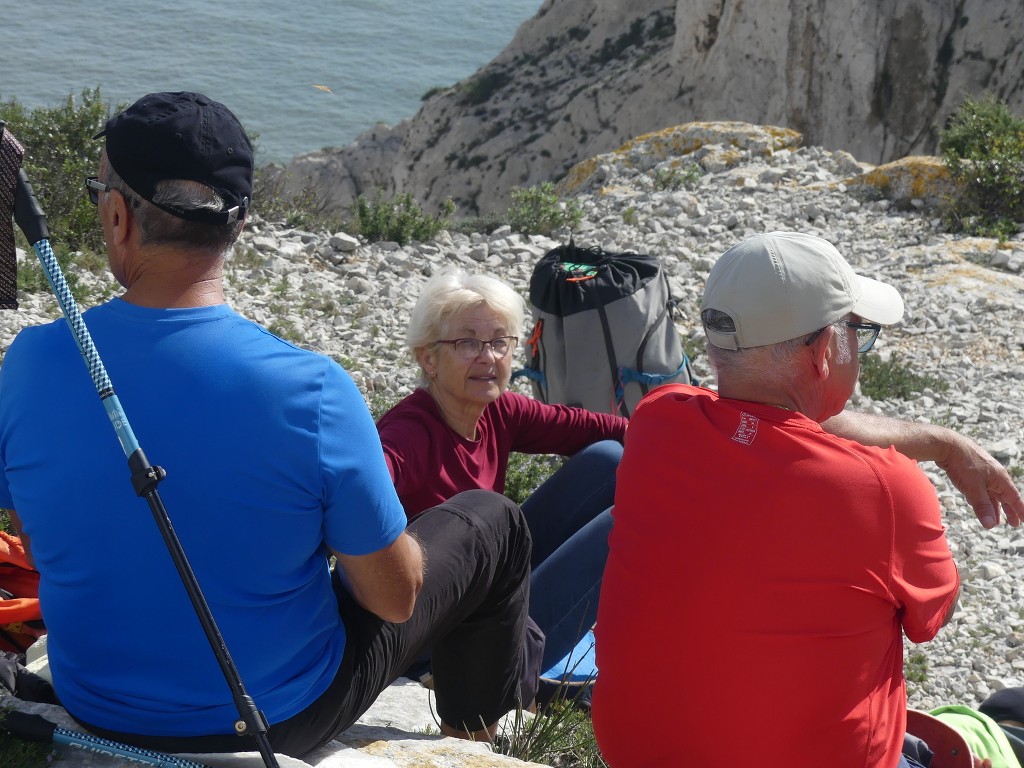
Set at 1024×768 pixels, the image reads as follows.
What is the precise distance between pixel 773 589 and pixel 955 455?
3.67 ft

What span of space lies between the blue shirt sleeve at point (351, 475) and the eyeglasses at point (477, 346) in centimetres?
150

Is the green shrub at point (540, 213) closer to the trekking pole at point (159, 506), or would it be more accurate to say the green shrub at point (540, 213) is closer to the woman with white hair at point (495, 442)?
the woman with white hair at point (495, 442)

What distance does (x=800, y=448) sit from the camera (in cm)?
196

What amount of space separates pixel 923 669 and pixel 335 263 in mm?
4790

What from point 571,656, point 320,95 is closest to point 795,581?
point 571,656

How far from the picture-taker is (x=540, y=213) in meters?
8.55

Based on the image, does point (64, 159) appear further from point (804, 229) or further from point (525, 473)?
point (804, 229)

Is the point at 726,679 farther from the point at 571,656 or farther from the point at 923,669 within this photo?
the point at 923,669

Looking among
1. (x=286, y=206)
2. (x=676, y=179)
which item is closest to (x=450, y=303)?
Result: (x=286, y=206)

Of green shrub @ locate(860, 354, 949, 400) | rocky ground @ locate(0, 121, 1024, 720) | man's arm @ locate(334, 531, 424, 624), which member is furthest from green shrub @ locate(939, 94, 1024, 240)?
man's arm @ locate(334, 531, 424, 624)

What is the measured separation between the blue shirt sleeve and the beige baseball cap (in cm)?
78

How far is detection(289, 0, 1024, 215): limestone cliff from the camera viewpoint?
22031 mm

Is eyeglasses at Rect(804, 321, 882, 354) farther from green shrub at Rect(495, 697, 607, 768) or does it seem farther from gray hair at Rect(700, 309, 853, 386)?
green shrub at Rect(495, 697, 607, 768)

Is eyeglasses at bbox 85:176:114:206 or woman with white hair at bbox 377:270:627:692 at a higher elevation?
eyeglasses at bbox 85:176:114:206
